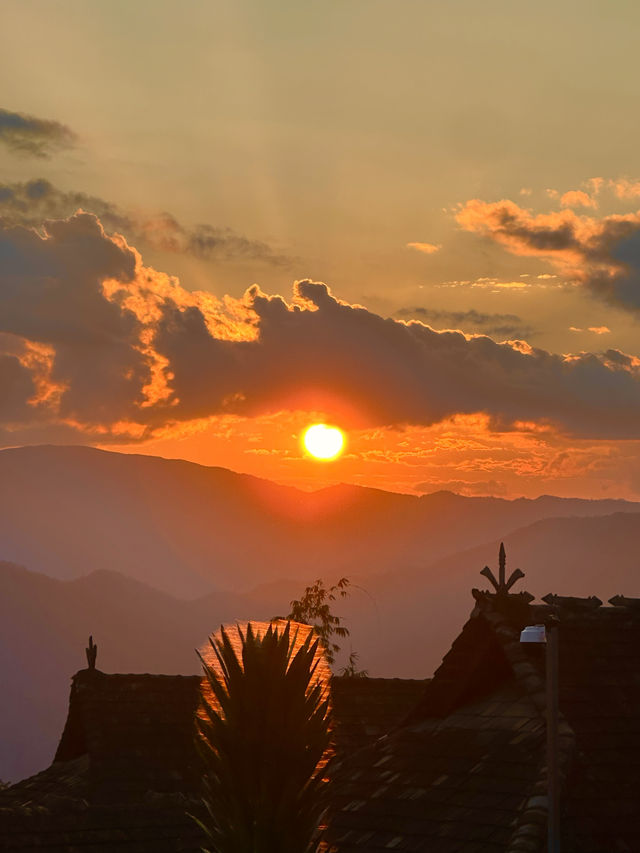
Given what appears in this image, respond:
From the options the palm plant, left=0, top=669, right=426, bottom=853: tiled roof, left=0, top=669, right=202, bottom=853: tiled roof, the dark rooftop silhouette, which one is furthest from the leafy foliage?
the palm plant

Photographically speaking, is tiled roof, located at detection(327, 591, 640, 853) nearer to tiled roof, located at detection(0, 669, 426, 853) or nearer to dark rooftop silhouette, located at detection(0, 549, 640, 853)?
dark rooftop silhouette, located at detection(0, 549, 640, 853)

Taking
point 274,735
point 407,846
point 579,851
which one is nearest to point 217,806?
point 274,735

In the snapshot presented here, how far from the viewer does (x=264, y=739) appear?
1612 centimetres

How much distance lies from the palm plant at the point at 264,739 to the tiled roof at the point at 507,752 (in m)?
2.85

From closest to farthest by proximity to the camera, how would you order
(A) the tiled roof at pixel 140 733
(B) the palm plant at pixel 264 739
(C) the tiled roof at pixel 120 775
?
(B) the palm plant at pixel 264 739 → (C) the tiled roof at pixel 120 775 → (A) the tiled roof at pixel 140 733

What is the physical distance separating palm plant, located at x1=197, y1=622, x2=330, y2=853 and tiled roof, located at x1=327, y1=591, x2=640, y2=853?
2849 mm

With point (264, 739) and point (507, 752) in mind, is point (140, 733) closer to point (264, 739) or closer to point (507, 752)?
point (507, 752)

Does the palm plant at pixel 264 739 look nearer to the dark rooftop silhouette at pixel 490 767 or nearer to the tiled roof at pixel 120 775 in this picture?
the dark rooftop silhouette at pixel 490 767

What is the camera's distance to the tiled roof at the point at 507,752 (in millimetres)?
17391

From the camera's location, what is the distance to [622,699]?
19469 millimetres

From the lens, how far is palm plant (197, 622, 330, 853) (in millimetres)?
16094

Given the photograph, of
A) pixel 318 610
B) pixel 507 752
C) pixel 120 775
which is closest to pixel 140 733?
pixel 120 775

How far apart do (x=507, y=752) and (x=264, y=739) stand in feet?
16.3

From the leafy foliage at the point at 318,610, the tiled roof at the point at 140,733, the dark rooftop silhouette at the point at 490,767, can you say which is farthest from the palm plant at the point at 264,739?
the leafy foliage at the point at 318,610
